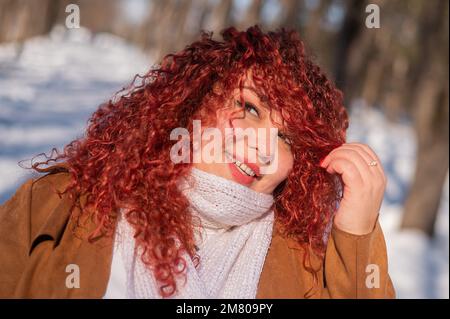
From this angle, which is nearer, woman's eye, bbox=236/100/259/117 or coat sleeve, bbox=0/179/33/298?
coat sleeve, bbox=0/179/33/298

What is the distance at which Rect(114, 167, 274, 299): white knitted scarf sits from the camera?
1.82 meters

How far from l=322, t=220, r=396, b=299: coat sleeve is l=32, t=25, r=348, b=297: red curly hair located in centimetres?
15

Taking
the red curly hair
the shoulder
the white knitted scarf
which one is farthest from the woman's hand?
the shoulder

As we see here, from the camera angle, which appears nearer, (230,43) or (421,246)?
(230,43)

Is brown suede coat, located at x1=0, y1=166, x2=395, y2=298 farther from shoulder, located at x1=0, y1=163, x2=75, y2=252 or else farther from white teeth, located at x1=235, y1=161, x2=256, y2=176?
white teeth, located at x1=235, y1=161, x2=256, y2=176

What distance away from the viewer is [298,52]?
2.11 metres

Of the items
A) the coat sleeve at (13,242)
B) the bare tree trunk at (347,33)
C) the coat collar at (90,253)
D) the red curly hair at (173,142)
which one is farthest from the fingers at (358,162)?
the bare tree trunk at (347,33)

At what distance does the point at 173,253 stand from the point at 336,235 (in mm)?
628

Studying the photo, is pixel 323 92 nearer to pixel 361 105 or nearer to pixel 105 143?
pixel 105 143

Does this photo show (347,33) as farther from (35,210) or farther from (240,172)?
(35,210)

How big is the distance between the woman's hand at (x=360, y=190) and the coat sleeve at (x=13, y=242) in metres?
1.16

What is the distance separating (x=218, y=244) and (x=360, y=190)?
60 cm

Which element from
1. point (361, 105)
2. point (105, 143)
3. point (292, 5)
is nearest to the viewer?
point (105, 143)
